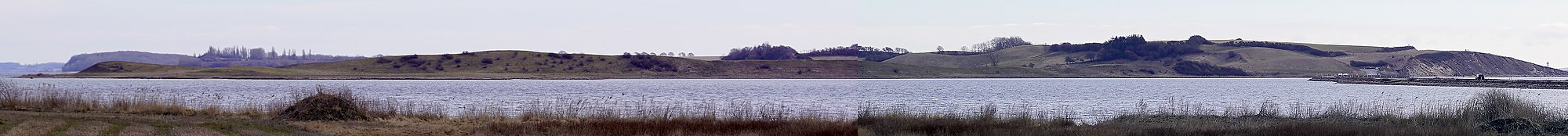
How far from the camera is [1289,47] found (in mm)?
Result: 153250

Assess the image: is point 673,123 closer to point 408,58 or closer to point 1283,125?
point 1283,125

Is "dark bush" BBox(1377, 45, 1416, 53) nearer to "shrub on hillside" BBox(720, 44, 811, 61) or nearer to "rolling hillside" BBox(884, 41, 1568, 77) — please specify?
"rolling hillside" BBox(884, 41, 1568, 77)

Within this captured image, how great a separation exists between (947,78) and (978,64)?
17501mm

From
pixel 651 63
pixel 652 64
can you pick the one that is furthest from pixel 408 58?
pixel 652 64

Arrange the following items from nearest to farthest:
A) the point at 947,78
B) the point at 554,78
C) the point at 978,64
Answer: the point at 947,78 → the point at 554,78 → the point at 978,64

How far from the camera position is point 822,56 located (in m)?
53.4

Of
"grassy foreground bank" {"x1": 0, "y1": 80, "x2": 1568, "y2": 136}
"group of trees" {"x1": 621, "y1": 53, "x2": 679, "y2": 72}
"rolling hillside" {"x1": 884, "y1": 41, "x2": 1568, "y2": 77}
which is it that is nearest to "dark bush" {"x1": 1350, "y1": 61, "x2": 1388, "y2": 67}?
"rolling hillside" {"x1": 884, "y1": 41, "x2": 1568, "y2": 77}

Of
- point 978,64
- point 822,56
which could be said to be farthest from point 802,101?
point 978,64

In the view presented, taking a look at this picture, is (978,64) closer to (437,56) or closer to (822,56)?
(437,56)

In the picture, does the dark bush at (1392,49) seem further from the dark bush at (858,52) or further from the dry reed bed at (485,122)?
the dry reed bed at (485,122)

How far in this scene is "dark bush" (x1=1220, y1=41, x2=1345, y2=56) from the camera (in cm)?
14938

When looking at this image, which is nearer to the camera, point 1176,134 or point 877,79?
point 1176,134

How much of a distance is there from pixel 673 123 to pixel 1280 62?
12390 cm

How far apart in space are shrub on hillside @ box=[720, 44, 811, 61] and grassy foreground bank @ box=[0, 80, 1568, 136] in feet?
115
